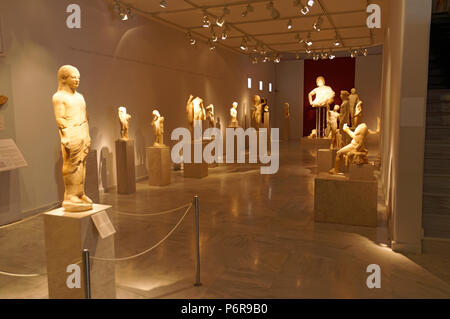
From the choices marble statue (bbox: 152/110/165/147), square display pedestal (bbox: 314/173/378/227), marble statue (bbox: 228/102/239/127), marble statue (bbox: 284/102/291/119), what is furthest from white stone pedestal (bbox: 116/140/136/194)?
marble statue (bbox: 284/102/291/119)

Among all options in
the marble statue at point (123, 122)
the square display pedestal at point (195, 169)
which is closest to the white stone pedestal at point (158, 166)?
the marble statue at point (123, 122)

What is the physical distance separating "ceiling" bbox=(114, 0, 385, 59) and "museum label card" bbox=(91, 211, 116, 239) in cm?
648

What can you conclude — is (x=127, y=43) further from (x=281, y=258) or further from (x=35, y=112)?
(x=281, y=258)

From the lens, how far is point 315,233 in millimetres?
5531

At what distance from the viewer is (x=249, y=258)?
462 cm

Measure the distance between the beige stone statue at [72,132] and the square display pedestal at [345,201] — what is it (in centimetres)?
377

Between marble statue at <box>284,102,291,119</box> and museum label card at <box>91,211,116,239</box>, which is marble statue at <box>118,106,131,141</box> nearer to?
museum label card at <box>91,211,116,239</box>

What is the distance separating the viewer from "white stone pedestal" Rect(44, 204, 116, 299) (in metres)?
3.24

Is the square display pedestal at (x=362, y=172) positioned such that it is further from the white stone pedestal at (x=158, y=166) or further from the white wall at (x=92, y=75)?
the white wall at (x=92, y=75)

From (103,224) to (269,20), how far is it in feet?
30.5

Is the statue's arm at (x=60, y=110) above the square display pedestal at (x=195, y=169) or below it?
above

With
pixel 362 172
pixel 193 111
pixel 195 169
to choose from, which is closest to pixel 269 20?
pixel 193 111

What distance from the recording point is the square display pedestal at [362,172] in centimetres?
586

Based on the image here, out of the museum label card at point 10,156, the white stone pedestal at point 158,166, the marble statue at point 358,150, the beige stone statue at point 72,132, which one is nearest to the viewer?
the beige stone statue at point 72,132
